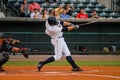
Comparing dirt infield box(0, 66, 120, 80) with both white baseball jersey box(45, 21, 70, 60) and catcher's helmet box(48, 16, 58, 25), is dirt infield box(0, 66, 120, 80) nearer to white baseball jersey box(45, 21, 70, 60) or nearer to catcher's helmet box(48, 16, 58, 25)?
white baseball jersey box(45, 21, 70, 60)

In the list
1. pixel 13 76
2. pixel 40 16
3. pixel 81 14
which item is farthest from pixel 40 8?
pixel 13 76

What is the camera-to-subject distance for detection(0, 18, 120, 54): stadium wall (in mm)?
18828

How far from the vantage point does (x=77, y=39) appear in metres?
19.0

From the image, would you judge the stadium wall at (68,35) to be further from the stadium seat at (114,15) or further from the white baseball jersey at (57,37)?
the white baseball jersey at (57,37)

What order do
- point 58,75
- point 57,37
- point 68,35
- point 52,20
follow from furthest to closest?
point 68,35 < point 57,37 < point 52,20 < point 58,75

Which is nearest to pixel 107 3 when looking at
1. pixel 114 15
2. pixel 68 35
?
pixel 114 15

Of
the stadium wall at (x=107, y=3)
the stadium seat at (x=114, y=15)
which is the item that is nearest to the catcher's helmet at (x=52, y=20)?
the stadium seat at (x=114, y=15)

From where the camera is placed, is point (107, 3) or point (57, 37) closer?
point (57, 37)

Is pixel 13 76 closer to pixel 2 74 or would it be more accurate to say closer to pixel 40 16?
pixel 2 74

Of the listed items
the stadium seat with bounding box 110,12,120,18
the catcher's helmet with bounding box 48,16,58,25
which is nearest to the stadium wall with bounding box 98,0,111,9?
the stadium seat with bounding box 110,12,120,18

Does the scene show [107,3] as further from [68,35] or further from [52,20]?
[52,20]

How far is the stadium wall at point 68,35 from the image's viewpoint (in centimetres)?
1883

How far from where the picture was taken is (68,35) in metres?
19.1

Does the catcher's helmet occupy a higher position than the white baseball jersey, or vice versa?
Result: the catcher's helmet
